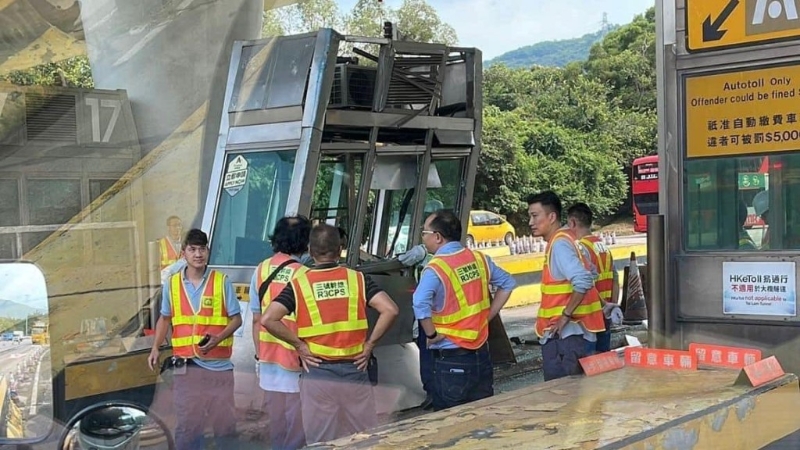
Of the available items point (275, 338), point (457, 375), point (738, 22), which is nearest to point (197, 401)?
point (275, 338)

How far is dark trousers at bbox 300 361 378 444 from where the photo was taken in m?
4.26

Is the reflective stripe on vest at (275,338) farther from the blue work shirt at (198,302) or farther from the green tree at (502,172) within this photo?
the green tree at (502,172)

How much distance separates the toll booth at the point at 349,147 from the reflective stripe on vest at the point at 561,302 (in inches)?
81.7

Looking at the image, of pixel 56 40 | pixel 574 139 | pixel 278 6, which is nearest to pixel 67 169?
pixel 56 40

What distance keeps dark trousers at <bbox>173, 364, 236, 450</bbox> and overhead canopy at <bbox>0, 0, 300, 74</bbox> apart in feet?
13.4

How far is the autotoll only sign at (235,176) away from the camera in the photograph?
7.13 m

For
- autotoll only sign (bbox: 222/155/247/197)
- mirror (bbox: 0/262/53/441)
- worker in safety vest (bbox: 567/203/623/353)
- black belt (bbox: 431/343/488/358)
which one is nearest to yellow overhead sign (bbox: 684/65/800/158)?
black belt (bbox: 431/343/488/358)

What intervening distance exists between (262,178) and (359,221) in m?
0.89

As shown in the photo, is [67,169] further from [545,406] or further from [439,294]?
[545,406]

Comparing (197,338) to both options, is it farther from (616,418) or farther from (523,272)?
(523,272)

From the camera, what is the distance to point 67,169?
7488mm

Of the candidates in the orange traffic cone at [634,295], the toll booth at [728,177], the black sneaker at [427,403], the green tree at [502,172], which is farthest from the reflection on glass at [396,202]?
the green tree at [502,172]

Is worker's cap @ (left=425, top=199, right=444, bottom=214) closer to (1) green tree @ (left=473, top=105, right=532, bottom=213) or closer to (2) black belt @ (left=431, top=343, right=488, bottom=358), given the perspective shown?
(2) black belt @ (left=431, top=343, right=488, bottom=358)

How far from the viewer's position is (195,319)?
493cm
